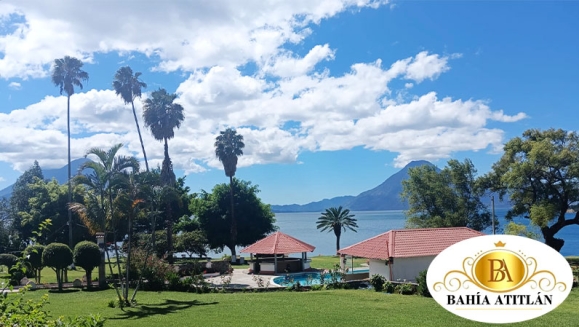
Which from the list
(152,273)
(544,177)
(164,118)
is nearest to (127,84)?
(164,118)

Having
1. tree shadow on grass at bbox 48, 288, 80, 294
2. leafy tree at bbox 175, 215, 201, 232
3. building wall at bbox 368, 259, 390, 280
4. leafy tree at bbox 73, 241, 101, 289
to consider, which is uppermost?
leafy tree at bbox 175, 215, 201, 232

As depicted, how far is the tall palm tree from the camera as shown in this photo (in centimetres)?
3947

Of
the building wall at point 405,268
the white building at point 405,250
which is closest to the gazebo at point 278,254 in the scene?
the white building at point 405,250

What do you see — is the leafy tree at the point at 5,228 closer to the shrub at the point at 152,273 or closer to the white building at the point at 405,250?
the shrub at the point at 152,273

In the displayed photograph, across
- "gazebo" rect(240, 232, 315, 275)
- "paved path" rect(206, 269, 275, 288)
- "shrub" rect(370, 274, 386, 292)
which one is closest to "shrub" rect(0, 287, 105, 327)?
"shrub" rect(370, 274, 386, 292)

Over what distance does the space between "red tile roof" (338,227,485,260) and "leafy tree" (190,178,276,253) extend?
20.5 m

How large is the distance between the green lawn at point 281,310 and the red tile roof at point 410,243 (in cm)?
499

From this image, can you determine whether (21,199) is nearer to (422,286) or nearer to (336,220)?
(336,220)

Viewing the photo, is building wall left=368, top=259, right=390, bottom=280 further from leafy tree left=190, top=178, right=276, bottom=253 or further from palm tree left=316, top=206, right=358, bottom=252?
palm tree left=316, top=206, right=358, bottom=252

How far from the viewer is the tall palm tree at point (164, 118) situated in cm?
3947

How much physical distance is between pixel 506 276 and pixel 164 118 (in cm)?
3460

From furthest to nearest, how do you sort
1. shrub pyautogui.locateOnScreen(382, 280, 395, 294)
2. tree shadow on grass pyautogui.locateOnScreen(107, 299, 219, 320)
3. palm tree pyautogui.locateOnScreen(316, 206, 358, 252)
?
palm tree pyautogui.locateOnScreen(316, 206, 358, 252), shrub pyautogui.locateOnScreen(382, 280, 395, 294), tree shadow on grass pyautogui.locateOnScreen(107, 299, 219, 320)

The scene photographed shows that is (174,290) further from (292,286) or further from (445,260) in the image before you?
→ (445,260)

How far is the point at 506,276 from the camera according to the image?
8.45m
